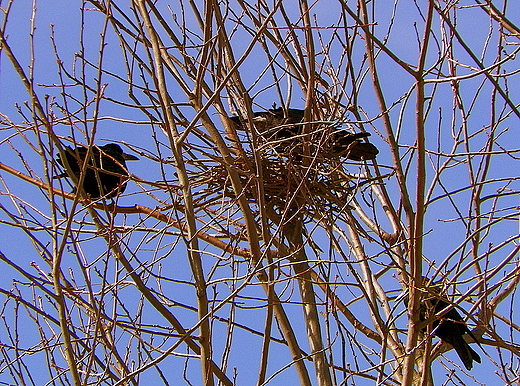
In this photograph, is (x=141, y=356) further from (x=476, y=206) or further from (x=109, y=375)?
(x=476, y=206)

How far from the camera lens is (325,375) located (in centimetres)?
361

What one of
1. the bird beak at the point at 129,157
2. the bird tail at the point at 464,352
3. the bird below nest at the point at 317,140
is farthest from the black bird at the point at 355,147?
the bird beak at the point at 129,157

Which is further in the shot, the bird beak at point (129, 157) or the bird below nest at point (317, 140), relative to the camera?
the bird beak at point (129, 157)

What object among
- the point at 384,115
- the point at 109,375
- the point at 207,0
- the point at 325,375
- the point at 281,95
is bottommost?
the point at 109,375

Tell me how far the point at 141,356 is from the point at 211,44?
66.5 inches

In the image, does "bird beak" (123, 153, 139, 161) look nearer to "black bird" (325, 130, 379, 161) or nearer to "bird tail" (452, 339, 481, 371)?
"black bird" (325, 130, 379, 161)

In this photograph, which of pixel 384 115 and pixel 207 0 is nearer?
pixel 207 0

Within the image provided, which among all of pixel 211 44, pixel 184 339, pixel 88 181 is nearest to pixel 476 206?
pixel 211 44

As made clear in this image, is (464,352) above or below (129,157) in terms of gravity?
below

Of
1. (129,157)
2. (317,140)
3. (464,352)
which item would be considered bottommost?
(464,352)

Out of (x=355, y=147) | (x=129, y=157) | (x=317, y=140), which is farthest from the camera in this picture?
(x=129, y=157)

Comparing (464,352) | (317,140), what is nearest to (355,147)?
(317,140)

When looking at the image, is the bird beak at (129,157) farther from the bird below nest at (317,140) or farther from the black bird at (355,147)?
the black bird at (355,147)

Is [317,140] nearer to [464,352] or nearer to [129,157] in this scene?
[464,352]
